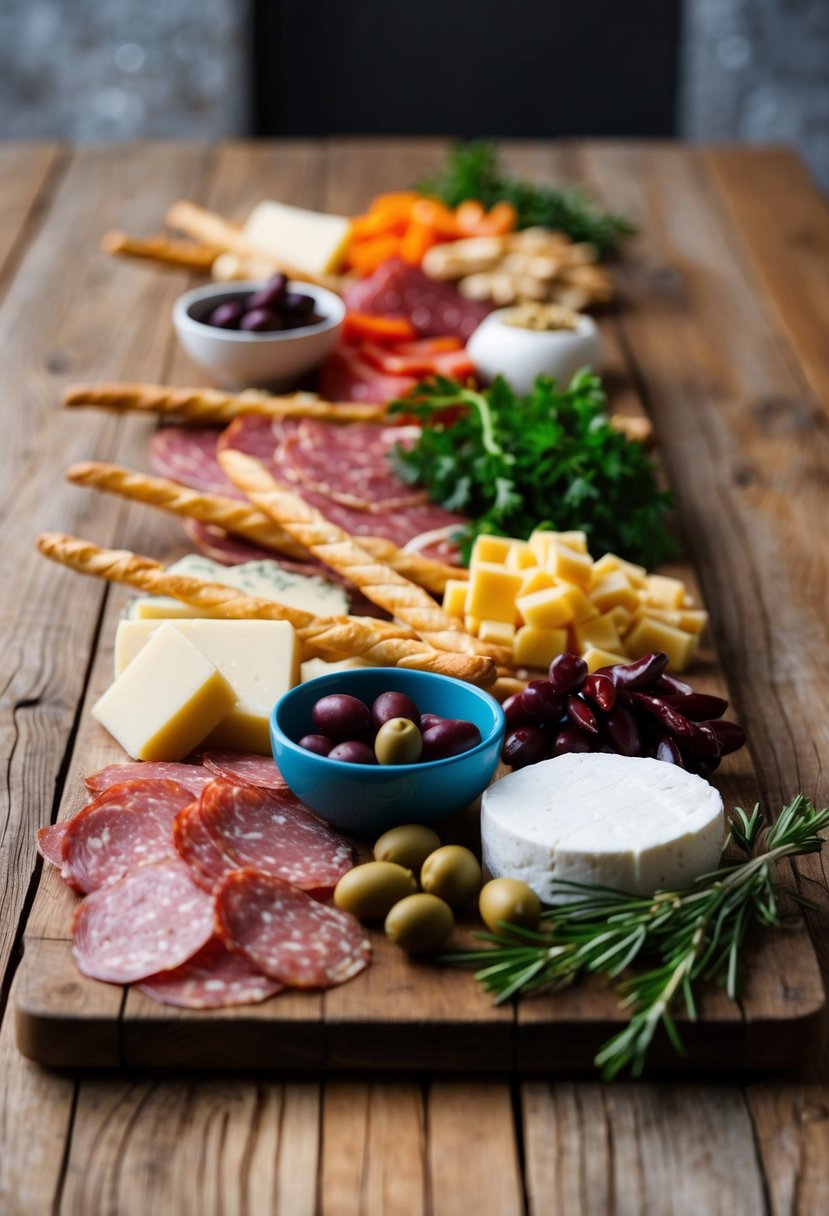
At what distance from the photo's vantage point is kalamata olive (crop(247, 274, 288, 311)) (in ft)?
7.77

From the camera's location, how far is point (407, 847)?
1246mm

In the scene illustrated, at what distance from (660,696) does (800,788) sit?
18cm

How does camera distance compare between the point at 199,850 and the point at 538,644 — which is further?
the point at 538,644

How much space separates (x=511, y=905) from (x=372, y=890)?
0.39ft

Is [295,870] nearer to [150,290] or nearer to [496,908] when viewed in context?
[496,908]

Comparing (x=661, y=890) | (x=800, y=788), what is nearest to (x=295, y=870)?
(x=661, y=890)

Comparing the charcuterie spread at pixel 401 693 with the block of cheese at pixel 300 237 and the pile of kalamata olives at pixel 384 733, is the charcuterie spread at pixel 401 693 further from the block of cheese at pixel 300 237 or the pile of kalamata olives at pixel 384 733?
the block of cheese at pixel 300 237

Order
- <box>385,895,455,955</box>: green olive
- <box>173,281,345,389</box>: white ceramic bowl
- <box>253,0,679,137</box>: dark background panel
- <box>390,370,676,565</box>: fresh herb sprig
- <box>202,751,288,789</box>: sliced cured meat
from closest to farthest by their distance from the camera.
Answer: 1. <box>385,895,455,955</box>: green olive
2. <box>202,751,288,789</box>: sliced cured meat
3. <box>390,370,676,565</box>: fresh herb sprig
4. <box>173,281,345,389</box>: white ceramic bowl
5. <box>253,0,679,137</box>: dark background panel

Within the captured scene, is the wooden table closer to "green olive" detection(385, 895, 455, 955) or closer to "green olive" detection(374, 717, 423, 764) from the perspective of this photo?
"green olive" detection(385, 895, 455, 955)

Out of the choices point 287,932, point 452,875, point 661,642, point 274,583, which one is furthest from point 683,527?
point 287,932

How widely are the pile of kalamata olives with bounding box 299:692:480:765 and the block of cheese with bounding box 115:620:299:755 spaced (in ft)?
0.45

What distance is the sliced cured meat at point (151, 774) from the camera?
4.50ft

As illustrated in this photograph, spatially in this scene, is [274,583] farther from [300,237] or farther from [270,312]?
[300,237]

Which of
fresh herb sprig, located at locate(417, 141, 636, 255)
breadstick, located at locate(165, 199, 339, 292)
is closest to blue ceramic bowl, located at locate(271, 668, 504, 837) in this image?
breadstick, located at locate(165, 199, 339, 292)
